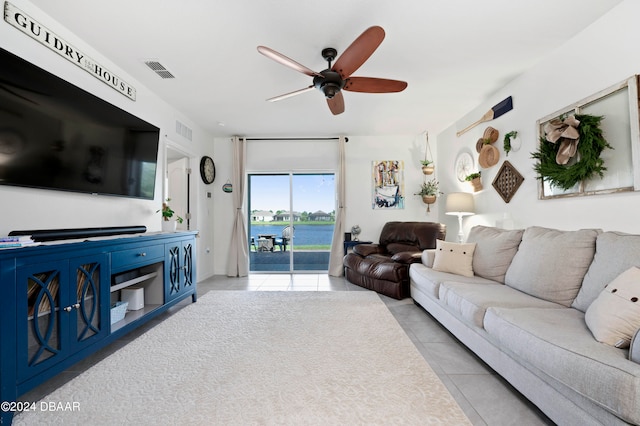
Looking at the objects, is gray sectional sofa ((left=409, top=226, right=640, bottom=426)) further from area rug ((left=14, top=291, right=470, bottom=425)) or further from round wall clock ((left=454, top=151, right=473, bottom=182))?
round wall clock ((left=454, top=151, right=473, bottom=182))

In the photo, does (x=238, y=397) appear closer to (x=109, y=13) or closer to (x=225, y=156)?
(x=109, y=13)

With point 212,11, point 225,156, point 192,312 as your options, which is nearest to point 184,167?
point 225,156

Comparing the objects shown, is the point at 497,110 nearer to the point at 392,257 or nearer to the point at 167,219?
the point at 392,257

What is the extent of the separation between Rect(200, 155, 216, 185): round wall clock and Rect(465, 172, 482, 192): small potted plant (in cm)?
441

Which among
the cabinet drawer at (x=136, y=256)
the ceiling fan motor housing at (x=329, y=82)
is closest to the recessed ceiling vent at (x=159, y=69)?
the ceiling fan motor housing at (x=329, y=82)

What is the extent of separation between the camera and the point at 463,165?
14.1 ft

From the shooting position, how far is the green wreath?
215 centimetres

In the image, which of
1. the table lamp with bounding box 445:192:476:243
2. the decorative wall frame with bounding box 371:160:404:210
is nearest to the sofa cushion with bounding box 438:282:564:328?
the table lamp with bounding box 445:192:476:243

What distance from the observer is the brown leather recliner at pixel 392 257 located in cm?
364

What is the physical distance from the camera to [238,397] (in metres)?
1.58

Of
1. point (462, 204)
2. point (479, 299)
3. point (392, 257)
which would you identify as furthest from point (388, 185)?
point (479, 299)

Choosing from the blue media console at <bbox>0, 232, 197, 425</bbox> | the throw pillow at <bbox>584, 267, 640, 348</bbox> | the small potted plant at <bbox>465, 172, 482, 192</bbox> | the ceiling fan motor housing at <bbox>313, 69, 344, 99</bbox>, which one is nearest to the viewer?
the throw pillow at <bbox>584, 267, 640, 348</bbox>

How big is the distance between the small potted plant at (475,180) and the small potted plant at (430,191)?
1177 millimetres

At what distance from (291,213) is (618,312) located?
4.72 m
